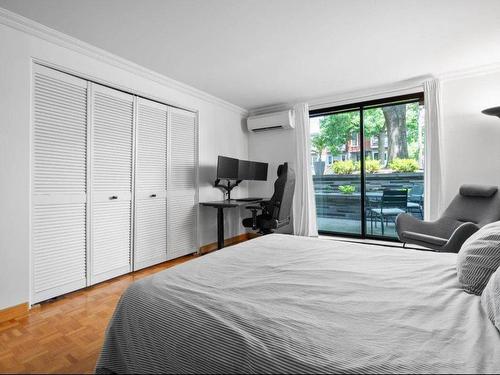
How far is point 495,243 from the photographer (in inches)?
47.4

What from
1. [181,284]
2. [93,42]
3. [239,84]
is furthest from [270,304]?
[239,84]

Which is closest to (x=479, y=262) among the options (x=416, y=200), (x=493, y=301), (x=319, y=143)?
(x=493, y=301)

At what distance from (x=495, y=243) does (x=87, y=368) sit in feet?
7.19

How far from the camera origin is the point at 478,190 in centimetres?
292

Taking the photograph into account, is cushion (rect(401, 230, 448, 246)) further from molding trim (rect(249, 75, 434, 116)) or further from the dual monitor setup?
the dual monitor setup

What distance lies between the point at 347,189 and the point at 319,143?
3.13ft

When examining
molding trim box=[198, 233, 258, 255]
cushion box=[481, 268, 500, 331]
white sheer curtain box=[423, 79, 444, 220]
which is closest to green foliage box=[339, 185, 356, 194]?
white sheer curtain box=[423, 79, 444, 220]

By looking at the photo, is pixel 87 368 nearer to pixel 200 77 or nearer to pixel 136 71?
pixel 136 71

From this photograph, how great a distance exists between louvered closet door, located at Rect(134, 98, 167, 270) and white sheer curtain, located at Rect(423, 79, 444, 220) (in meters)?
3.48

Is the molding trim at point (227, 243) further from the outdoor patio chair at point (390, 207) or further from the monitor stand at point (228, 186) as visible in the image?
the outdoor patio chair at point (390, 207)

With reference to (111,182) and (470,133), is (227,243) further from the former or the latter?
(470,133)

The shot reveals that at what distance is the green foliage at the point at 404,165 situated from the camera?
4047mm

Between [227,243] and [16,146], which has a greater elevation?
[16,146]

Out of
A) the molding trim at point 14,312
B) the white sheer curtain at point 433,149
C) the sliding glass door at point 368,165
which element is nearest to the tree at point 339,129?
the sliding glass door at point 368,165
